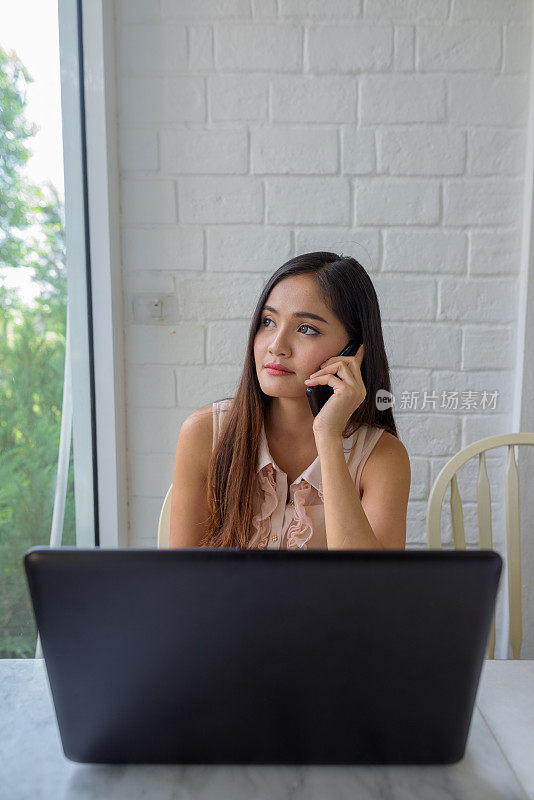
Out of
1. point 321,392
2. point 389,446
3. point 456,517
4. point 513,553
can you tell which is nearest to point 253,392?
point 321,392

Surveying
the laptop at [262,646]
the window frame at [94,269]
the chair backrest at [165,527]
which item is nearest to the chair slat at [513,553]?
the chair backrest at [165,527]

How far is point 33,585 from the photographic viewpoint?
47 cm

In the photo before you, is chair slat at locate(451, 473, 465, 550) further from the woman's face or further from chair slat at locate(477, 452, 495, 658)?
the woman's face

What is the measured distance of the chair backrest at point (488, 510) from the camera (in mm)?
1206

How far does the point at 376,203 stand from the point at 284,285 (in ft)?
1.76

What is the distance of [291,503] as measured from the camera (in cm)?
117

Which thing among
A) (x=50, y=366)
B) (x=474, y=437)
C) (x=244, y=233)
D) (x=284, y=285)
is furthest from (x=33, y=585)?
(x=474, y=437)

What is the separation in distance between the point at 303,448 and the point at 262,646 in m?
0.76

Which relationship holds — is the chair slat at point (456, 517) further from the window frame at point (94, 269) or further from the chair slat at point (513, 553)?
the window frame at point (94, 269)

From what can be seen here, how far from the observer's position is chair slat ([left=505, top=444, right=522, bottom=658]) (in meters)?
1.21

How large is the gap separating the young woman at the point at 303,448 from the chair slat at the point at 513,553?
0.73 feet

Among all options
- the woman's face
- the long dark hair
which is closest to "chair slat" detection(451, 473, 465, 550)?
the long dark hair

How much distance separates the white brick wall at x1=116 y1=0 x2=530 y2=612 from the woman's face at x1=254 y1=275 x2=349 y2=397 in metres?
0.45

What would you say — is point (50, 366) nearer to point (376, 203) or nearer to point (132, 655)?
point (376, 203)
